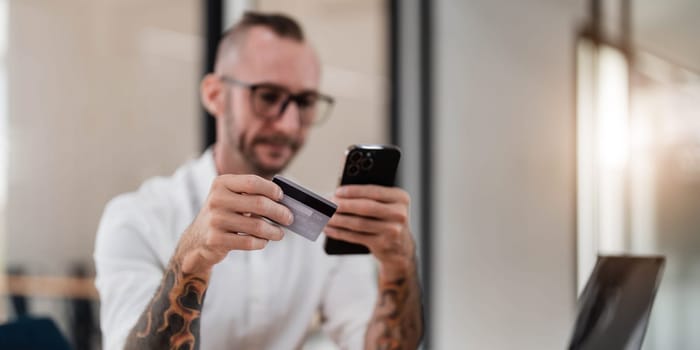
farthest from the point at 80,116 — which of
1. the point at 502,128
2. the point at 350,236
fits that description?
the point at 502,128

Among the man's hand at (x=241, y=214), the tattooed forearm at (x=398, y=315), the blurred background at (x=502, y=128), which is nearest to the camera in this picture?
the man's hand at (x=241, y=214)

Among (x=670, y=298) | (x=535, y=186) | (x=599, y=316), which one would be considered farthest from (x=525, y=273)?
(x=599, y=316)

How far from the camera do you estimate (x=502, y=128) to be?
3.05m

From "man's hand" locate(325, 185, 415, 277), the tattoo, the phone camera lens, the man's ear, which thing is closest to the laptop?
"man's hand" locate(325, 185, 415, 277)

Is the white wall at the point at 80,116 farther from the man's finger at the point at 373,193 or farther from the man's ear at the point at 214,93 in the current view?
the man's finger at the point at 373,193

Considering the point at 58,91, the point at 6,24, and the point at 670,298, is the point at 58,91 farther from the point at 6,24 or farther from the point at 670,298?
the point at 670,298

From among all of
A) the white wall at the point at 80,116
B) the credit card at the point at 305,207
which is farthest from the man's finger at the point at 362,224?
the white wall at the point at 80,116

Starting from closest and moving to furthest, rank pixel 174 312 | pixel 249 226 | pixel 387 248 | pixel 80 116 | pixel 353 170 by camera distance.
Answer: pixel 249 226
pixel 174 312
pixel 353 170
pixel 387 248
pixel 80 116

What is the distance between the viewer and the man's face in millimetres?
1463

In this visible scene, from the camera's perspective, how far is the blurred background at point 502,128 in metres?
2.37

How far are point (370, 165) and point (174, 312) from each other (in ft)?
1.25

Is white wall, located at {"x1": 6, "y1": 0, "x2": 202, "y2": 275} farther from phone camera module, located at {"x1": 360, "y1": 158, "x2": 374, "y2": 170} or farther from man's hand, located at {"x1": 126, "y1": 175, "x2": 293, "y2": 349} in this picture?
phone camera module, located at {"x1": 360, "y1": 158, "x2": 374, "y2": 170}

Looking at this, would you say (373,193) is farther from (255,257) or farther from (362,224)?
(255,257)

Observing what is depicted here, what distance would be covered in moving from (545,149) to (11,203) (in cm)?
204
